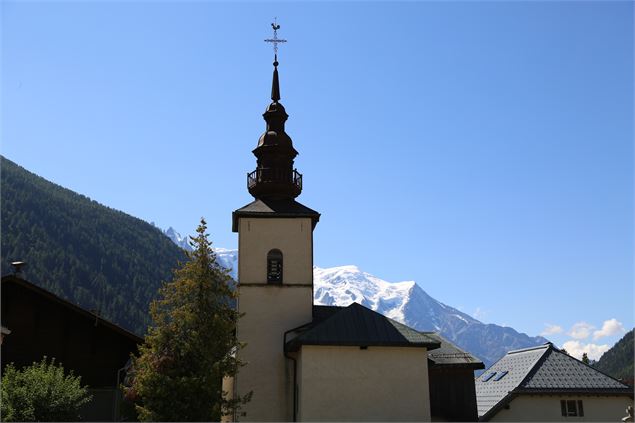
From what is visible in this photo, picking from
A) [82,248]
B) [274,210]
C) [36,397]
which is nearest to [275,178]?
[274,210]

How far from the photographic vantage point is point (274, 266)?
96.0ft

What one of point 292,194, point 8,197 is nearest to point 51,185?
point 8,197

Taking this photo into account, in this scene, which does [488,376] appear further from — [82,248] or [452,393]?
[82,248]

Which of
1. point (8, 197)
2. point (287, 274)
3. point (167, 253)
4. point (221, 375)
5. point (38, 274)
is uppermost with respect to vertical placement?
point (8, 197)

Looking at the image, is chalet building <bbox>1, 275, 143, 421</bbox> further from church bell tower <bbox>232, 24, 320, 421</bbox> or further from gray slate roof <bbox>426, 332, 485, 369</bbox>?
gray slate roof <bbox>426, 332, 485, 369</bbox>

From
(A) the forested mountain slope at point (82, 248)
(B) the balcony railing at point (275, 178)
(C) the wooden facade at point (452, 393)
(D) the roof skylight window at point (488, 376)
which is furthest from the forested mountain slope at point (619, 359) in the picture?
(B) the balcony railing at point (275, 178)

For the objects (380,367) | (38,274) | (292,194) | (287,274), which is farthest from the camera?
(38,274)

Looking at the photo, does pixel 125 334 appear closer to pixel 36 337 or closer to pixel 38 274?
pixel 36 337

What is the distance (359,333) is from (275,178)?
9709mm

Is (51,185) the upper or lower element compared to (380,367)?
upper

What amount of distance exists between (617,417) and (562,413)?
266 centimetres

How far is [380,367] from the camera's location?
2478 cm

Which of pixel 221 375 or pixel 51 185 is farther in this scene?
pixel 51 185

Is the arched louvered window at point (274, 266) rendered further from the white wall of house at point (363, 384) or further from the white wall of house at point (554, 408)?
the white wall of house at point (554, 408)
